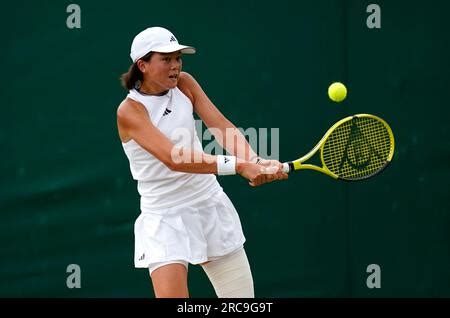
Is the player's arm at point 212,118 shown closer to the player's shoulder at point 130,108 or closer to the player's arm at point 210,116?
the player's arm at point 210,116

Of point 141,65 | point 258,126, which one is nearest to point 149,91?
point 141,65

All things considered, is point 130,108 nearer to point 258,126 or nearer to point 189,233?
point 189,233

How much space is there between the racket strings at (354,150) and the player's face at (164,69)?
28.8 inches

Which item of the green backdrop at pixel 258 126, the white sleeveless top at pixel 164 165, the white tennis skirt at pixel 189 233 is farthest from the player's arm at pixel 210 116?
the green backdrop at pixel 258 126

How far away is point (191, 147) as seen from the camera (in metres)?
4.37

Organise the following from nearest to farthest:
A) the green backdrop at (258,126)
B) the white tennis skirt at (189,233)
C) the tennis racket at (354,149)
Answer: the white tennis skirt at (189,233) → the tennis racket at (354,149) → the green backdrop at (258,126)

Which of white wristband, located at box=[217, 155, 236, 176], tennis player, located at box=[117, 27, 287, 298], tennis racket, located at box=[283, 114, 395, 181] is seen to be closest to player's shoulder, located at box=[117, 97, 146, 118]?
tennis player, located at box=[117, 27, 287, 298]

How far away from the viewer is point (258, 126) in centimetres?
552

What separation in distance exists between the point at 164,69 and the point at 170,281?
0.89 meters

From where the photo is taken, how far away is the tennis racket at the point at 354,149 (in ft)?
14.7
